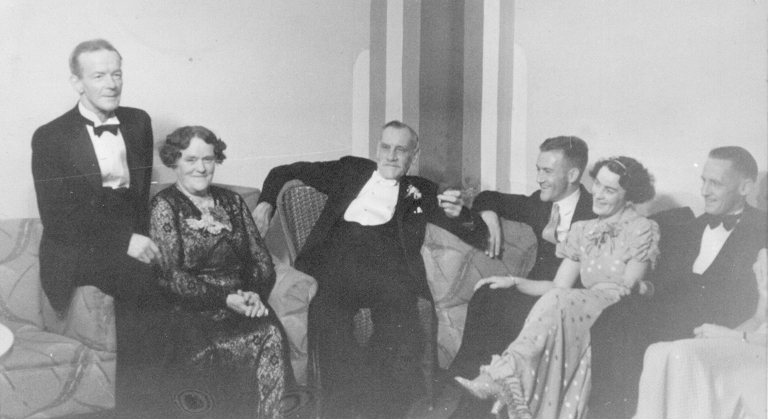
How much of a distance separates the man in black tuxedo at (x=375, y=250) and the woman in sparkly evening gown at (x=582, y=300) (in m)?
0.34

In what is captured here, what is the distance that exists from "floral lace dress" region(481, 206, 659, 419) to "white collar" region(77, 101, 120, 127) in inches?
58.1

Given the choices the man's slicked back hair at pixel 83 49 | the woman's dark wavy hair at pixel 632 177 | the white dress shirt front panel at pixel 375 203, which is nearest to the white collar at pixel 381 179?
the white dress shirt front panel at pixel 375 203

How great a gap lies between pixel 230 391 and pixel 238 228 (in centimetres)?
53

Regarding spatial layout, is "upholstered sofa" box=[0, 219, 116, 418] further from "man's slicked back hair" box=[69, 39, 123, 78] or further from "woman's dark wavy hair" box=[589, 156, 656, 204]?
"woman's dark wavy hair" box=[589, 156, 656, 204]

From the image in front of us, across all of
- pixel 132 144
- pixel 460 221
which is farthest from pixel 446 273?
pixel 132 144

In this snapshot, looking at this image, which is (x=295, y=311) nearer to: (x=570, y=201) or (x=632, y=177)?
(x=570, y=201)

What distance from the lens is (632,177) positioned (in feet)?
8.72

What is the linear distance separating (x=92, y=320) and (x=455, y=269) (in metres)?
1.22

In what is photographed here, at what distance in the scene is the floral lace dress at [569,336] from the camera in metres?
2.66

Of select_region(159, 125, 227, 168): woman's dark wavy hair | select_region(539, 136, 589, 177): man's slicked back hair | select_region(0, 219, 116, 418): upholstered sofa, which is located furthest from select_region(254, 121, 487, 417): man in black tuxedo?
select_region(0, 219, 116, 418): upholstered sofa

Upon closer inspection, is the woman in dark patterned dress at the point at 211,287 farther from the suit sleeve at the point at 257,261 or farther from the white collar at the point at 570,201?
the white collar at the point at 570,201

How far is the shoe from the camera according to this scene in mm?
2738

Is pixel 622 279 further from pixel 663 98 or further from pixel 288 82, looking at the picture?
pixel 288 82

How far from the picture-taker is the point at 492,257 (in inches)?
113
